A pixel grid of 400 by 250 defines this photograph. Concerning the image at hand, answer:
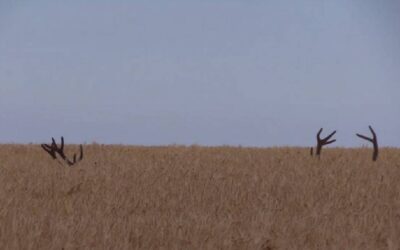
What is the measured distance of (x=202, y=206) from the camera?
295 inches

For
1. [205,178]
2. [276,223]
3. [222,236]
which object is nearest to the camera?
[222,236]

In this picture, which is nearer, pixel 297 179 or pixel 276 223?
pixel 276 223

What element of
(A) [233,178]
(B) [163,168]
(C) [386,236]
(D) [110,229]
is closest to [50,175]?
(B) [163,168]

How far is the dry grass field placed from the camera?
4.96 metres

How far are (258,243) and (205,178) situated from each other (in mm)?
5443

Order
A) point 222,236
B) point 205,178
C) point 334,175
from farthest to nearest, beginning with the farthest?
point 334,175 → point 205,178 → point 222,236

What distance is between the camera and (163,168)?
1148cm

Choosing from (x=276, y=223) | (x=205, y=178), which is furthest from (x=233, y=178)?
(x=276, y=223)

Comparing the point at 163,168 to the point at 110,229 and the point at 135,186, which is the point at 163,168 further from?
the point at 110,229

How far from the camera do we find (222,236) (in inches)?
202

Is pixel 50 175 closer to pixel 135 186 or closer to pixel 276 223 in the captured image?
pixel 135 186

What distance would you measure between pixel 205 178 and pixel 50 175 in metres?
2.40

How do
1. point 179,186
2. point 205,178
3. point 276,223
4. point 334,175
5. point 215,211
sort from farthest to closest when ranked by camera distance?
point 334,175 < point 205,178 < point 179,186 < point 215,211 < point 276,223

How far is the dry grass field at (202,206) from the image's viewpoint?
4961 mm
